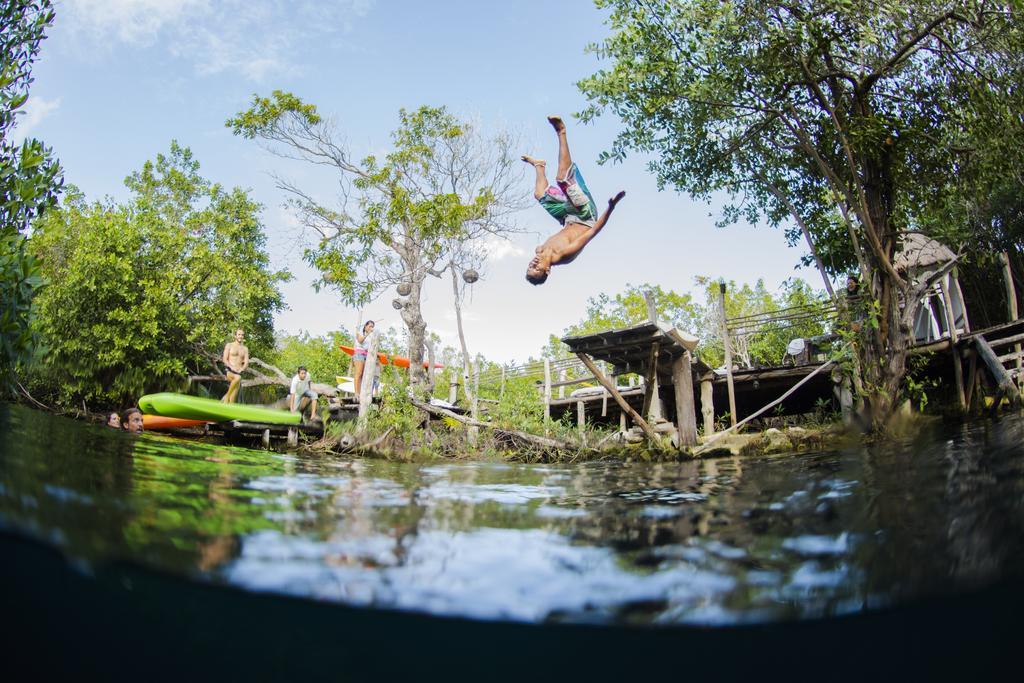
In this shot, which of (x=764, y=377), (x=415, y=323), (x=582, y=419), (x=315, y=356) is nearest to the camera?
(x=764, y=377)

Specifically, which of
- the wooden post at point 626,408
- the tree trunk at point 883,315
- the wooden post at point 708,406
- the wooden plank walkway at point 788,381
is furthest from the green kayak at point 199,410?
the tree trunk at point 883,315

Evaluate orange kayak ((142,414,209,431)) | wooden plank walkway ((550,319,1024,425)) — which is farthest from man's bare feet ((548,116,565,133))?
orange kayak ((142,414,209,431))

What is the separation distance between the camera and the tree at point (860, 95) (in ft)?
28.5

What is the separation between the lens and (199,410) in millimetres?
10891

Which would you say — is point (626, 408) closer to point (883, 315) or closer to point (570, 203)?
point (570, 203)

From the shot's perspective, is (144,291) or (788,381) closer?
(788,381)

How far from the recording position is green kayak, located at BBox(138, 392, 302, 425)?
10.9m

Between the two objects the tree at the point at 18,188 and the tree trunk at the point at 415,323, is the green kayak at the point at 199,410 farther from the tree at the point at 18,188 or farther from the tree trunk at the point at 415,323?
the tree at the point at 18,188

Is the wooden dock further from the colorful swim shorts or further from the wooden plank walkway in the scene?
the colorful swim shorts

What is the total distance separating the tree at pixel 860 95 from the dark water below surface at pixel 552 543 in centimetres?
632

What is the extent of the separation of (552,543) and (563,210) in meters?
6.15

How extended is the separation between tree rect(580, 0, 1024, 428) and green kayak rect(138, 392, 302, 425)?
8.16 meters

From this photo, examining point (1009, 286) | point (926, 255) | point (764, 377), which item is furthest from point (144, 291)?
point (1009, 286)

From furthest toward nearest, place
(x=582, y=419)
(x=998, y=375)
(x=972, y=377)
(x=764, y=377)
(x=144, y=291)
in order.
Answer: (x=144, y=291) → (x=582, y=419) → (x=764, y=377) → (x=972, y=377) → (x=998, y=375)
